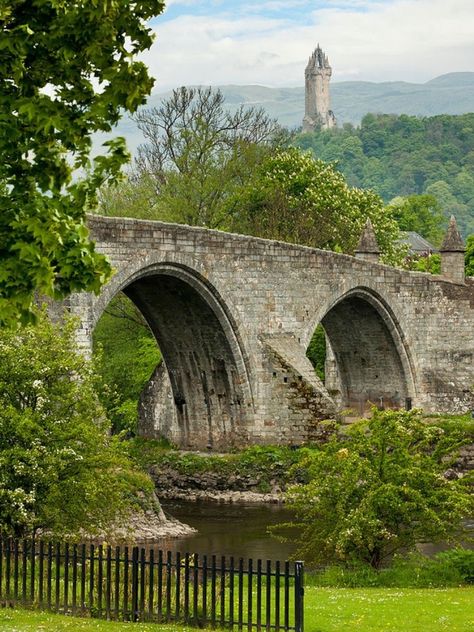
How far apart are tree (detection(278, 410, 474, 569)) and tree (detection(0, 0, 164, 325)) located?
1039 cm

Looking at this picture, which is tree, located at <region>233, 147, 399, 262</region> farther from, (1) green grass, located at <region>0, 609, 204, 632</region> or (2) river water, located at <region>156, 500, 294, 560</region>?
(1) green grass, located at <region>0, 609, 204, 632</region>

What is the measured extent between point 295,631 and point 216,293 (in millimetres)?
23332

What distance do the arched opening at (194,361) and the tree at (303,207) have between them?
14.1 m

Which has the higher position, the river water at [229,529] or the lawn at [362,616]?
the lawn at [362,616]

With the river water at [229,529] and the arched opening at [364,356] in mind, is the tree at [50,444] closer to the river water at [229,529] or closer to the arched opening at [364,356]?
the river water at [229,529]

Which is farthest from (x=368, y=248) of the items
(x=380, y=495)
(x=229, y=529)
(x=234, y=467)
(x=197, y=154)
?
(x=380, y=495)

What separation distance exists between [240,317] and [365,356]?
973 centimetres

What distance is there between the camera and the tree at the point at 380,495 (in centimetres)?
2495

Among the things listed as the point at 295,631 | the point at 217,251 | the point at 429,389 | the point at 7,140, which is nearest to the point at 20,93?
the point at 7,140

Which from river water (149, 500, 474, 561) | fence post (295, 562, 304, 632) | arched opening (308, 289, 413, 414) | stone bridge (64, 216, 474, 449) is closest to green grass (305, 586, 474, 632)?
fence post (295, 562, 304, 632)

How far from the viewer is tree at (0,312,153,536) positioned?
2331cm

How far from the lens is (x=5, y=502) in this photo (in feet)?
75.9

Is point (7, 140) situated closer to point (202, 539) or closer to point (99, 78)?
point (99, 78)

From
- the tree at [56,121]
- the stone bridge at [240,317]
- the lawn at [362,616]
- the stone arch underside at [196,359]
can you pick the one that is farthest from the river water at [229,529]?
the tree at [56,121]
